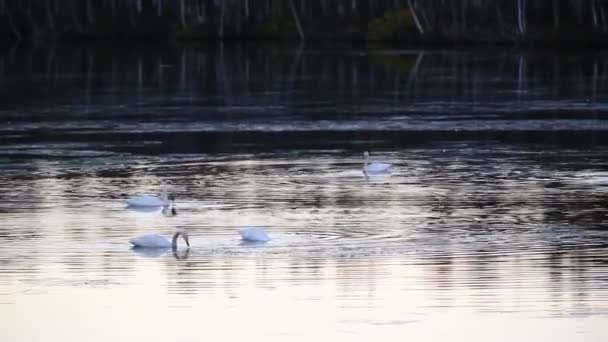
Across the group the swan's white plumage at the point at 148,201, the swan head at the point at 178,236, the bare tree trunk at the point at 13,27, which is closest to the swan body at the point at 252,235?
the swan head at the point at 178,236

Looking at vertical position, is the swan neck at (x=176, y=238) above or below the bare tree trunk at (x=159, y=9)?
above

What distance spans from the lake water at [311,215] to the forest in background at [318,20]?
2748 cm

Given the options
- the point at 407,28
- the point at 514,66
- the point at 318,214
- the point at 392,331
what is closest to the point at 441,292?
the point at 392,331

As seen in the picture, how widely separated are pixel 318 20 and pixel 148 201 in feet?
201

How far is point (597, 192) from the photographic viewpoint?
72.0 ft

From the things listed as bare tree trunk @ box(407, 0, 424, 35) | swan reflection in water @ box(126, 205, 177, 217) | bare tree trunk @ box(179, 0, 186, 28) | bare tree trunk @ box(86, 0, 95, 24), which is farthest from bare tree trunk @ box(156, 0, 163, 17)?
swan reflection in water @ box(126, 205, 177, 217)

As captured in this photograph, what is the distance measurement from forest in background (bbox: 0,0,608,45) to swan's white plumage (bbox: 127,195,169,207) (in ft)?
155

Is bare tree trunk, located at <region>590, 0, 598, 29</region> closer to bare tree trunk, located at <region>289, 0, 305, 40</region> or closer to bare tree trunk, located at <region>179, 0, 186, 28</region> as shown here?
bare tree trunk, located at <region>289, 0, 305, 40</region>

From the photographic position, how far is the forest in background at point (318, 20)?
230ft

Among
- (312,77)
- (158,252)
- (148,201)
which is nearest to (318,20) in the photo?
(312,77)

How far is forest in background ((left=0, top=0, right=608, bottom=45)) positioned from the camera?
70.1 meters

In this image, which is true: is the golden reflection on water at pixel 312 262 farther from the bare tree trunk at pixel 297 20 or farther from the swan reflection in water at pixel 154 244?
the bare tree trunk at pixel 297 20

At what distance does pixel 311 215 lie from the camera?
64.8 ft

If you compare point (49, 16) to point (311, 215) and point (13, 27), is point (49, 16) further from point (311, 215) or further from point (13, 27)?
point (311, 215)
